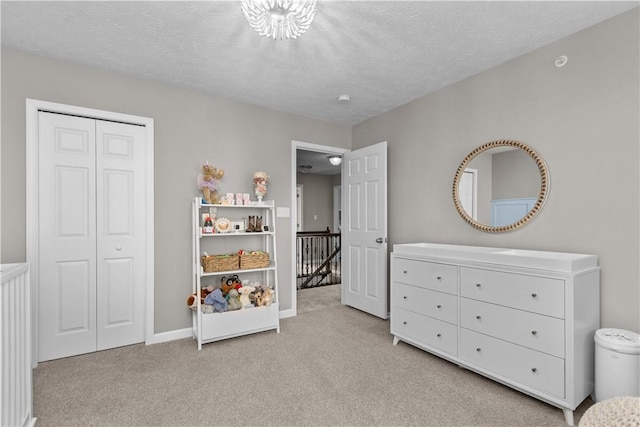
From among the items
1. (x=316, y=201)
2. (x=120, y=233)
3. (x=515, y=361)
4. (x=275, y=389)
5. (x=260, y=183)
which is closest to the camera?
(x=515, y=361)

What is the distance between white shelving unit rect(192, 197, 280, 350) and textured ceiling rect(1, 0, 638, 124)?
1.25 meters

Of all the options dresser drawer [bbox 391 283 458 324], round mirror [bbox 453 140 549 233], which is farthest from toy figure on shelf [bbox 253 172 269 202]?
round mirror [bbox 453 140 549 233]

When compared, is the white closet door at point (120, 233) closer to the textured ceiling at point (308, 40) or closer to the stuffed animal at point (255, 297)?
the textured ceiling at point (308, 40)

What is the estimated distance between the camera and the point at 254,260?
3.33 meters

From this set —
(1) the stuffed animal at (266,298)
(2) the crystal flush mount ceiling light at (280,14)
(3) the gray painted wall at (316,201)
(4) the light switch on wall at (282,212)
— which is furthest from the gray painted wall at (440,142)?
(3) the gray painted wall at (316,201)

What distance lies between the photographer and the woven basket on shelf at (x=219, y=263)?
308cm

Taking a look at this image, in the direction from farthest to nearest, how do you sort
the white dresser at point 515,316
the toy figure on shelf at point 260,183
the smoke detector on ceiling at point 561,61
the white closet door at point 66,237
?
the toy figure on shelf at point 260,183 < the white closet door at point 66,237 < the smoke detector on ceiling at point 561,61 < the white dresser at point 515,316

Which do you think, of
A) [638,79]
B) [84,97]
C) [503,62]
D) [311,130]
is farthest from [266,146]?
[638,79]

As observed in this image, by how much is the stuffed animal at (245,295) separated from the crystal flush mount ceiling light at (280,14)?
235 cm

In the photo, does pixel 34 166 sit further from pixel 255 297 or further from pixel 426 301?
pixel 426 301

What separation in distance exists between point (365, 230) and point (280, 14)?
8.89ft

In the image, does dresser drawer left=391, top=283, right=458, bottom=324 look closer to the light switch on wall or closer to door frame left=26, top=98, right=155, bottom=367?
the light switch on wall

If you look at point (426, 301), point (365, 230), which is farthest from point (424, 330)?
point (365, 230)

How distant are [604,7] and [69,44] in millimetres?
3688
